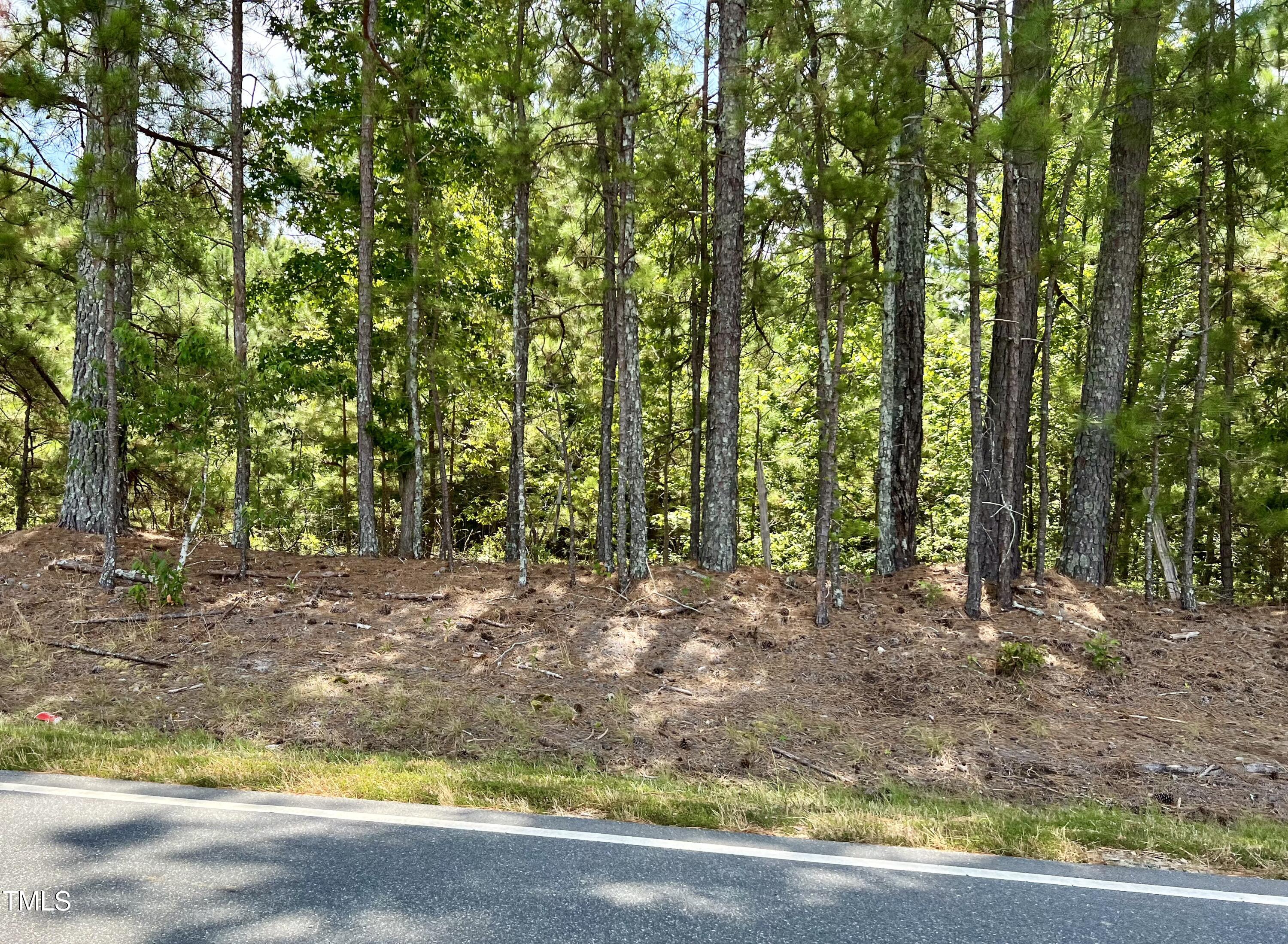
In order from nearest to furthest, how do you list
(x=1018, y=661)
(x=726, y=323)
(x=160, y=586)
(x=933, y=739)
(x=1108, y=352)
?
(x=933, y=739)
(x=1018, y=661)
(x=160, y=586)
(x=726, y=323)
(x=1108, y=352)

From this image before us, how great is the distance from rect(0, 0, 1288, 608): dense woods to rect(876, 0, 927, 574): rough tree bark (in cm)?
6

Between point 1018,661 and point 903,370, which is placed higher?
point 903,370

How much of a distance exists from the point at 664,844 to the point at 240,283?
801 cm

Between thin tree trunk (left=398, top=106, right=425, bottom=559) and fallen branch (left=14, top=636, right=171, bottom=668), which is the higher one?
thin tree trunk (left=398, top=106, right=425, bottom=559)

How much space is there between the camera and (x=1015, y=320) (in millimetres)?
8430

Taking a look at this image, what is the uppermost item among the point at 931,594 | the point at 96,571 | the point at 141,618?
Answer: the point at 96,571

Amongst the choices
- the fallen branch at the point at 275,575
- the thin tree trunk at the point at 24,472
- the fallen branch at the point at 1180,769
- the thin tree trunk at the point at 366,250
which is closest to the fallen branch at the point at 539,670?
the fallen branch at the point at 275,575

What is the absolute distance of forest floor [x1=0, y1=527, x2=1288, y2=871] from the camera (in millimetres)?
5777

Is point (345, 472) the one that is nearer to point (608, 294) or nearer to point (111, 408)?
point (111, 408)

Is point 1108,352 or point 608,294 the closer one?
point 1108,352

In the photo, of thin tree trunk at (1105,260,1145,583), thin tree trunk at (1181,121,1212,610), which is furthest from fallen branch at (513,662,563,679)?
thin tree trunk at (1105,260,1145,583)

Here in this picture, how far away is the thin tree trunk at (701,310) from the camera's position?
1150cm

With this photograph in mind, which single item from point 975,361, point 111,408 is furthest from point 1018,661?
point 111,408

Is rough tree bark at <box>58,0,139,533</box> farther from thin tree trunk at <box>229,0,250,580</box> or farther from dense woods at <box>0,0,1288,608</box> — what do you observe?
thin tree trunk at <box>229,0,250,580</box>
